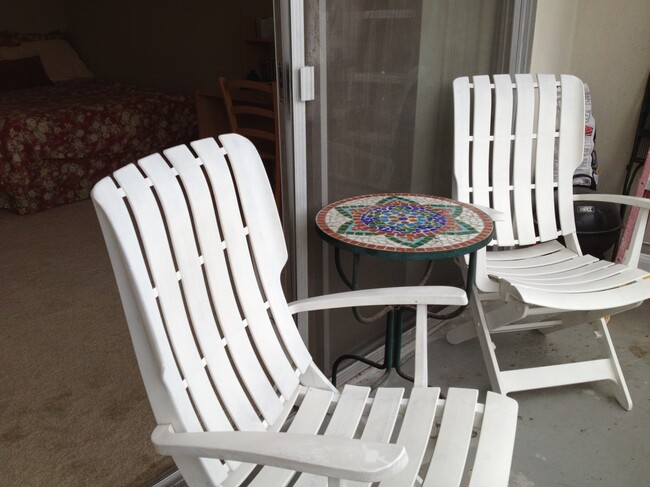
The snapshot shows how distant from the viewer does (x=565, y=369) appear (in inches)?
86.3

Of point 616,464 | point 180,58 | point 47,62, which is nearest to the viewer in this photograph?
point 616,464

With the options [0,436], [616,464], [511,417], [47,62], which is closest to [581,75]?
[616,464]

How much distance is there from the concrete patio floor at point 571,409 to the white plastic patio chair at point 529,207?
0.29 ft

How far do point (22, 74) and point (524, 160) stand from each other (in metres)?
4.51

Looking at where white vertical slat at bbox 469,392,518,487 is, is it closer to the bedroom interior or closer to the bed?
the bedroom interior

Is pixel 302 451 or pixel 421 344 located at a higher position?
pixel 302 451

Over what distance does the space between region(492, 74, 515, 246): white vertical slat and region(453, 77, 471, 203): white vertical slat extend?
0.13 metres

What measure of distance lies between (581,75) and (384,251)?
217 cm

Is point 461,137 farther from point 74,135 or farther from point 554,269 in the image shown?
point 74,135

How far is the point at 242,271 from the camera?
4.78 ft

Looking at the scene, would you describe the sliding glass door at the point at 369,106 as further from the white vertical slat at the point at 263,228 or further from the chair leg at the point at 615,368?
the chair leg at the point at 615,368

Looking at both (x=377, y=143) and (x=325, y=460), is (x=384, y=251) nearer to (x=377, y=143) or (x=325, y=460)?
(x=377, y=143)

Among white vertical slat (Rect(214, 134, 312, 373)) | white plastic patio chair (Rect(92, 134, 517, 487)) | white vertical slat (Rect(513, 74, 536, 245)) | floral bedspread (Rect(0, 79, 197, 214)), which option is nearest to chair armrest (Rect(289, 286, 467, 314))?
white plastic patio chair (Rect(92, 134, 517, 487))

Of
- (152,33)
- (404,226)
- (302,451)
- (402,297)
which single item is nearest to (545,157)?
(404,226)
